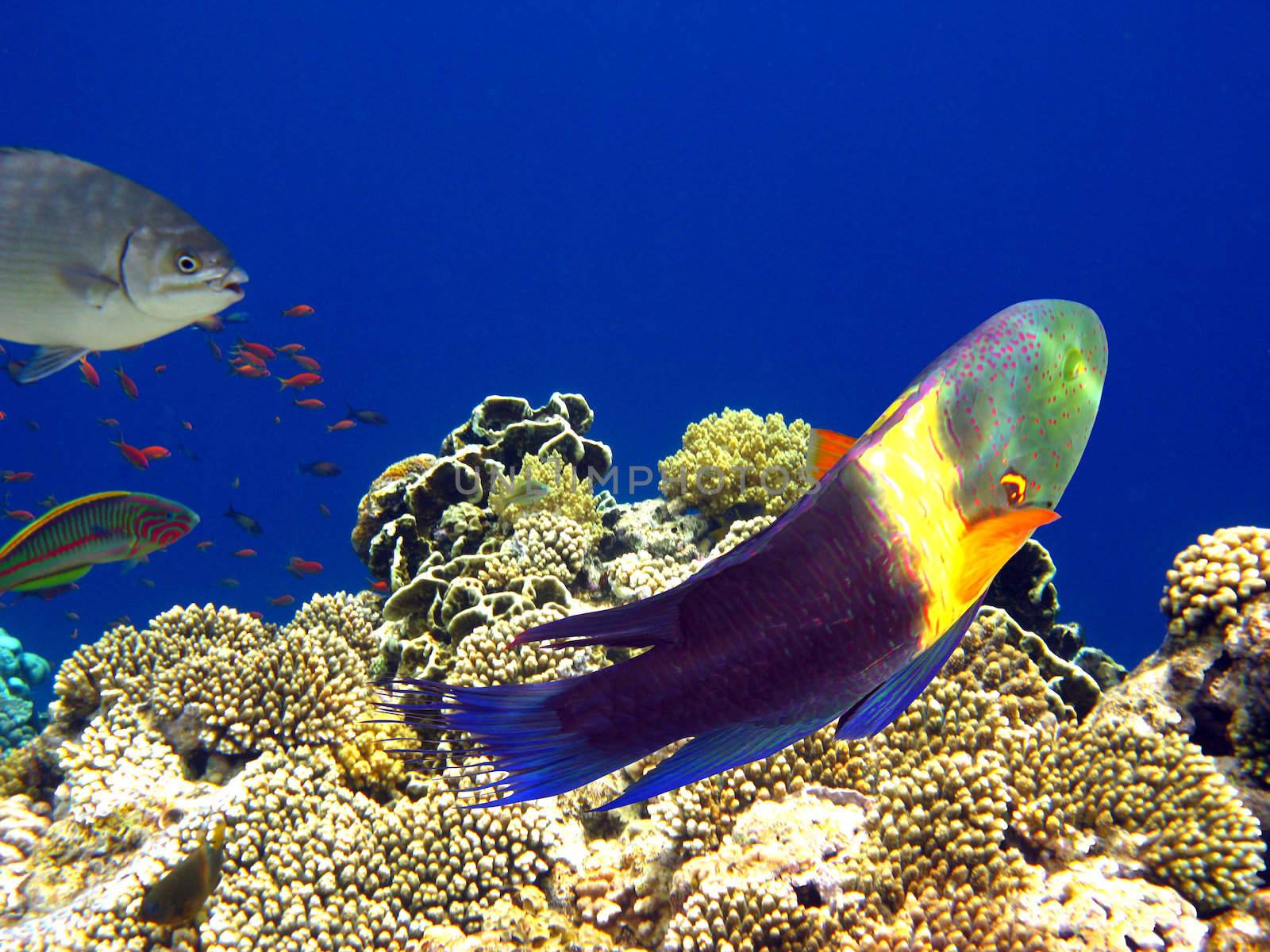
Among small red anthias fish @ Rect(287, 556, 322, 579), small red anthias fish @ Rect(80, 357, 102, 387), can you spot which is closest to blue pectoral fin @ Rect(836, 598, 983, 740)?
small red anthias fish @ Rect(80, 357, 102, 387)

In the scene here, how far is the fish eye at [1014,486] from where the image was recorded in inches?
32.4

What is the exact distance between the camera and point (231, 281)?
270cm

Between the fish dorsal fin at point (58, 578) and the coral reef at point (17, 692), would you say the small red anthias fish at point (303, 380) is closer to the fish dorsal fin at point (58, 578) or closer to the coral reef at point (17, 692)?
the coral reef at point (17, 692)

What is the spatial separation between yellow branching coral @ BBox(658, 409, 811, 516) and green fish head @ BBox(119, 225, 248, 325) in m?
4.21

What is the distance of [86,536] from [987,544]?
5429 mm

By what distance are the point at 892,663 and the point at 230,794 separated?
13.9 feet

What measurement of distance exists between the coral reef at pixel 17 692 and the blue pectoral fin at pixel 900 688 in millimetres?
11872

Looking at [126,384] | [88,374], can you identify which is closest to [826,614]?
[88,374]

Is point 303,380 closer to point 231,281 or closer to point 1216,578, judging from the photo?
point 231,281

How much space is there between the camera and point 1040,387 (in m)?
0.84

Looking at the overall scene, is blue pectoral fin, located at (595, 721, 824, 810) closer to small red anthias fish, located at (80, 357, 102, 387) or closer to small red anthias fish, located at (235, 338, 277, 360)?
small red anthias fish, located at (80, 357, 102, 387)

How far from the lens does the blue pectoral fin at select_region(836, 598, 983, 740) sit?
0.81m

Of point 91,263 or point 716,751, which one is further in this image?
point 91,263

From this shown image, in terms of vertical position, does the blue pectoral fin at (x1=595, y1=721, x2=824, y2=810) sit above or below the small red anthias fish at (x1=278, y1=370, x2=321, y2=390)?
below
